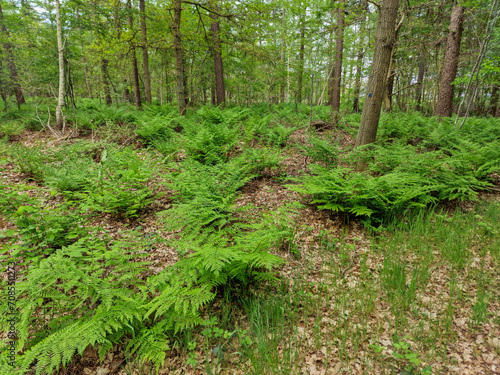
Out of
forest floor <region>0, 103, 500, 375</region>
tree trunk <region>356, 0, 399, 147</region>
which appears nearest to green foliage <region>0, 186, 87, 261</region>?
forest floor <region>0, 103, 500, 375</region>

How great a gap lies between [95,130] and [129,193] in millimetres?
5545

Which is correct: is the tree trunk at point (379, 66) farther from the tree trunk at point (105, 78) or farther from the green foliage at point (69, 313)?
the tree trunk at point (105, 78)

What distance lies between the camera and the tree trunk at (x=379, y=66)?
169 inches

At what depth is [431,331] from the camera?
6.87 feet

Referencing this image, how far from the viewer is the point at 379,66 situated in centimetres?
455

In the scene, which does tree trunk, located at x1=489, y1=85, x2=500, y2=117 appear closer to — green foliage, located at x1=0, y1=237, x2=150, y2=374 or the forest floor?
the forest floor

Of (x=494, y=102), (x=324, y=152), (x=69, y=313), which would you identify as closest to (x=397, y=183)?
(x=324, y=152)

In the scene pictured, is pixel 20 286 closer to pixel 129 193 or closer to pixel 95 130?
pixel 129 193

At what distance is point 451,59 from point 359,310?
10619 millimetres

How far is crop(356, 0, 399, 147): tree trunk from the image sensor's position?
4293mm

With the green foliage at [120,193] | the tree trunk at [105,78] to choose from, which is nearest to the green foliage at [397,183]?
the green foliage at [120,193]

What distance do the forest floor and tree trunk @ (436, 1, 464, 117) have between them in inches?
299

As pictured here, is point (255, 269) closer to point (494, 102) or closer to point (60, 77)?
point (60, 77)

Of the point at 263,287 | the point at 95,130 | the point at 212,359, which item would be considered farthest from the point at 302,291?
the point at 95,130
